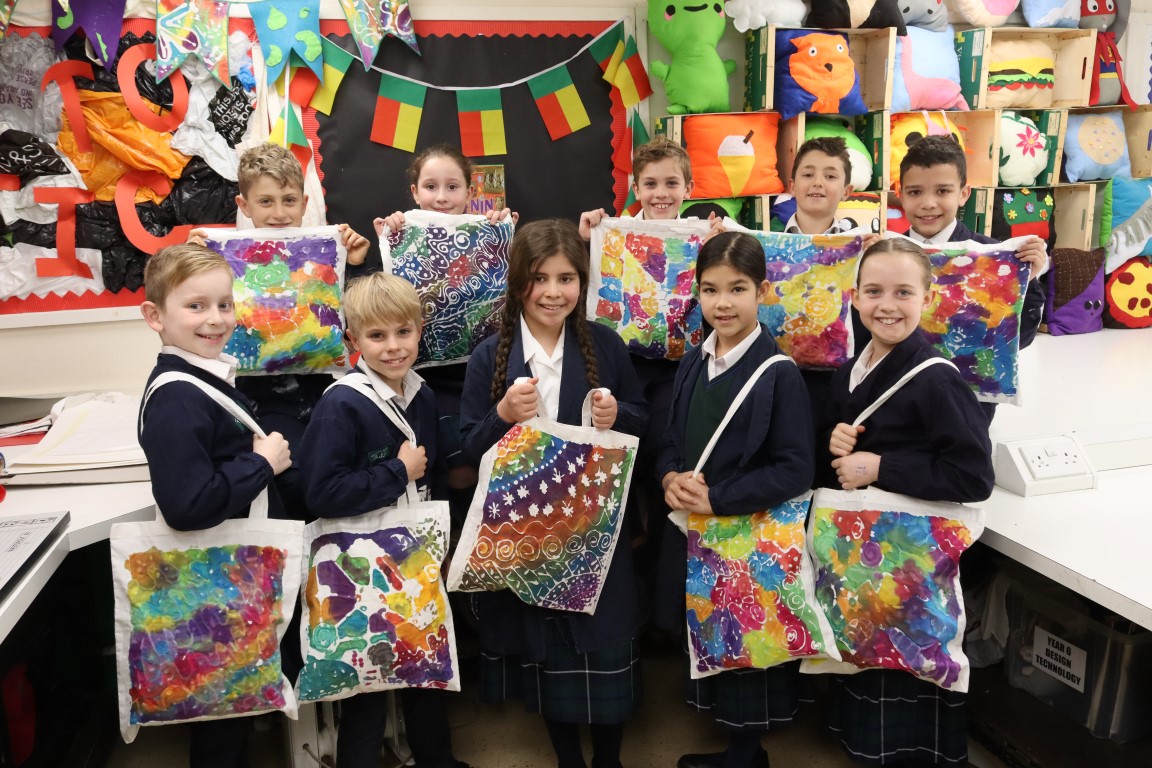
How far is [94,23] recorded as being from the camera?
2.65 metres

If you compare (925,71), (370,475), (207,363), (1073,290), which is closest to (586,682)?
(370,475)

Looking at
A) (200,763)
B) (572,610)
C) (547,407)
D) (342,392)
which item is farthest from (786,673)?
(200,763)

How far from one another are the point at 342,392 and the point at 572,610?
661 mm

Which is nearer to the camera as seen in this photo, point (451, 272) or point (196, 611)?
point (196, 611)

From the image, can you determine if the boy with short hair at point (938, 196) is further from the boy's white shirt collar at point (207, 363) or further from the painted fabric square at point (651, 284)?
the boy's white shirt collar at point (207, 363)

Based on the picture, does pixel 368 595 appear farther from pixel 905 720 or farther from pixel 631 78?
pixel 631 78

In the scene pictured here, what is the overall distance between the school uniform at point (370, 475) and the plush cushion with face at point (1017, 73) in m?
3.05

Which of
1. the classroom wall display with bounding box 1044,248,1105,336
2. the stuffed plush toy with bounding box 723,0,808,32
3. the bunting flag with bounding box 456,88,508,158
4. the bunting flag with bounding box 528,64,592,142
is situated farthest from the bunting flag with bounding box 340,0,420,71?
the classroom wall display with bounding box 1044,248,1105,336

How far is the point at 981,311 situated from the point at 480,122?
2025 mm

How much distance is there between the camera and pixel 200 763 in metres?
1.74

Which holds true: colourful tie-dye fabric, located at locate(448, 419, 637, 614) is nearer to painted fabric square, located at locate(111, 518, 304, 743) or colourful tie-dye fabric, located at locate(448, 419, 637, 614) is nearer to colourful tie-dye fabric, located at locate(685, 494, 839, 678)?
colourful tie-dye fabric, located at locate(685, 494, 839, 678)

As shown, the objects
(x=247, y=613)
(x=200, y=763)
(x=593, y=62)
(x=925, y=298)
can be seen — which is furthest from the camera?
(x=593, y=62)

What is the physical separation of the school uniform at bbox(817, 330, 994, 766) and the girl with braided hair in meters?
0.45

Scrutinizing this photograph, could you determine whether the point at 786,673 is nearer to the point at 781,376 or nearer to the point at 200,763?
the point at 781,376
